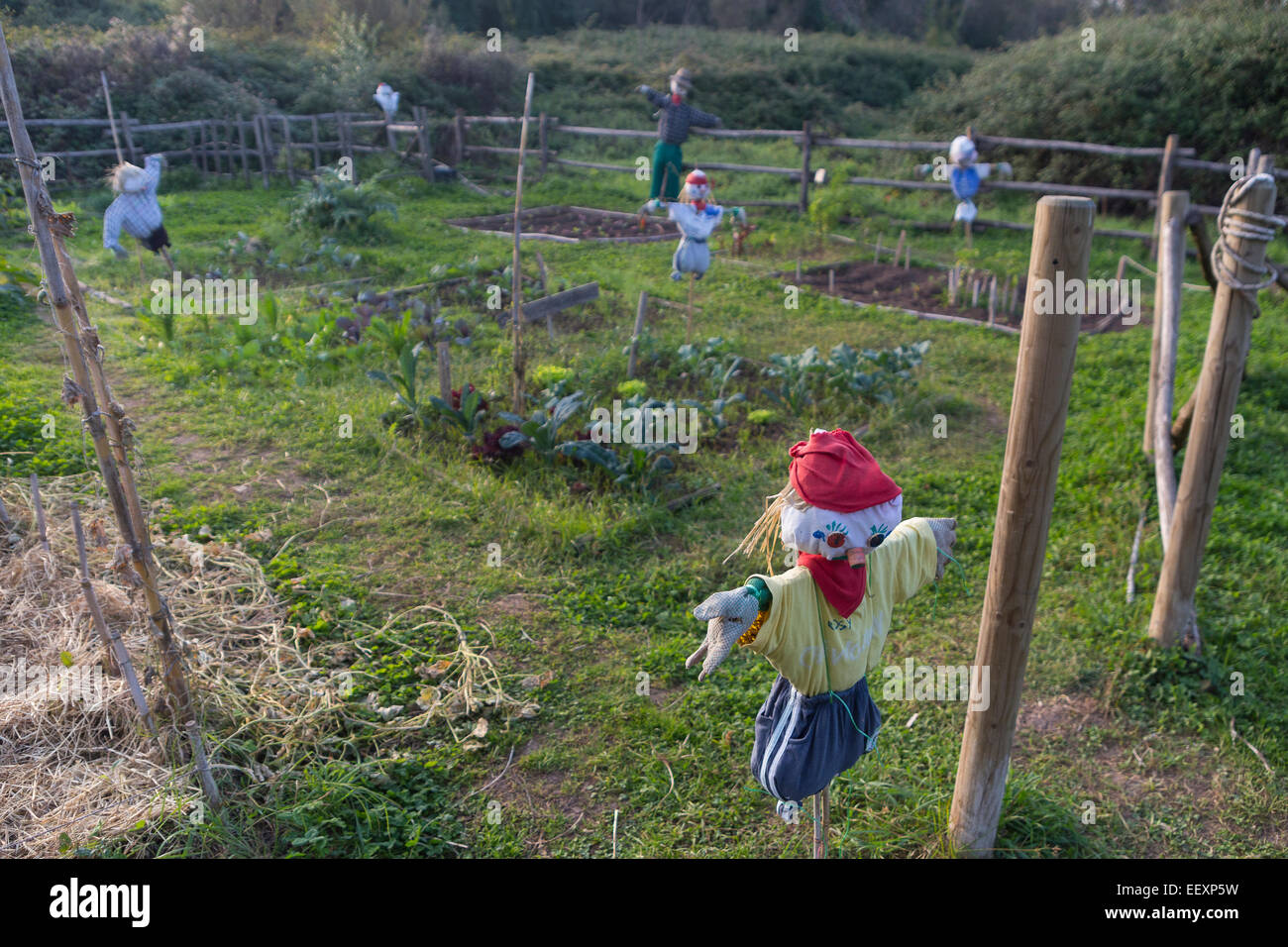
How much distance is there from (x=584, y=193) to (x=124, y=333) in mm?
8998

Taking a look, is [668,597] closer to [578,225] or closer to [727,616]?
[727,616]

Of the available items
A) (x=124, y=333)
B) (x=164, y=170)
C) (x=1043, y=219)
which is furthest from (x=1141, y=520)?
(x=164, y=170)

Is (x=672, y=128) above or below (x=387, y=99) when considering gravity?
below

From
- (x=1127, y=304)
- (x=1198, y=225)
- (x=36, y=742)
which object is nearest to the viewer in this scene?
(x=36, y=742)

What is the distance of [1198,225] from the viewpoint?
4047 millimetres

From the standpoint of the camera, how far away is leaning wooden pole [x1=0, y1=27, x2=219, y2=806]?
2211 mm

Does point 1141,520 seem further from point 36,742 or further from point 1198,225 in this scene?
point 36,742

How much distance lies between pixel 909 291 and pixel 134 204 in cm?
763

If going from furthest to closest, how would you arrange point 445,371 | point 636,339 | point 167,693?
1. point 636,339
2. point 445,371
3. point 167,693

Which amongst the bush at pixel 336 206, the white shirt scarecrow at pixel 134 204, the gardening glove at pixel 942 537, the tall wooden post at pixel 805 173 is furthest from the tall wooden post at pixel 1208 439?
the tall wooden post at pixel 805 173

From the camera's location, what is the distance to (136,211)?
767 cm

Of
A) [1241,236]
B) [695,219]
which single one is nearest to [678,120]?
[695,219]

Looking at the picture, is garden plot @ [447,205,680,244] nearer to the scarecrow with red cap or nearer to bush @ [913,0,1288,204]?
bush @ [913,0,1288,204]

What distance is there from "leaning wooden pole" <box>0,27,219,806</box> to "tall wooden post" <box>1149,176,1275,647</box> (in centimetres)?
382
